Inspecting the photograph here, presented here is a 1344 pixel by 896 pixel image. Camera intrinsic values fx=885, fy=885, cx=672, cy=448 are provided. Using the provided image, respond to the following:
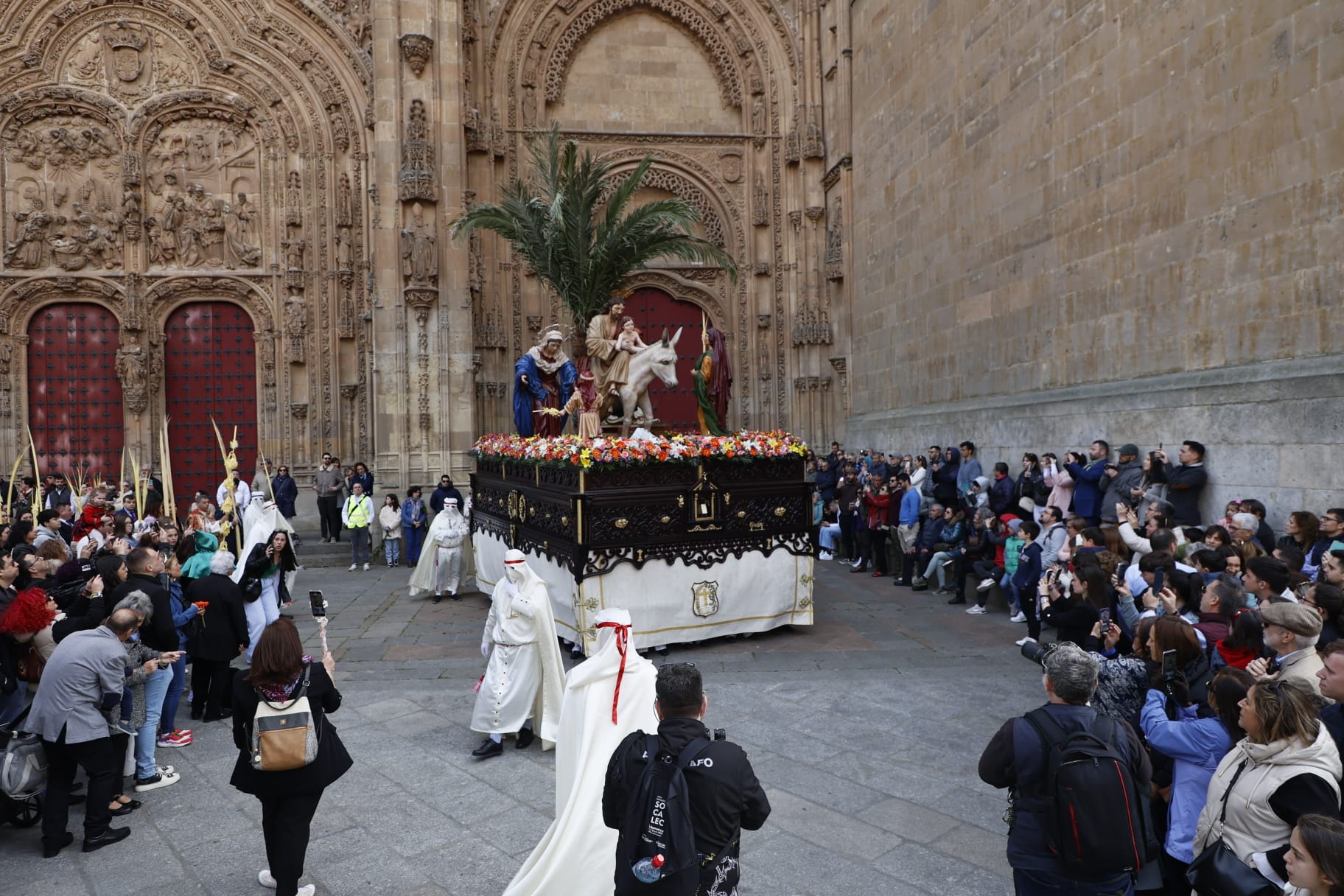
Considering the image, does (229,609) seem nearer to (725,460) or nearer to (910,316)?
(725,460)

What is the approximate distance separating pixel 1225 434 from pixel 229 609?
957 centimetres

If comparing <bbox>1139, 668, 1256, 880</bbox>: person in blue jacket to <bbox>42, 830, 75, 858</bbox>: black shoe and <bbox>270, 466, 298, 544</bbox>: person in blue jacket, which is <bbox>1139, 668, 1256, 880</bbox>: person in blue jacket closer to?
<bbox>42, 830, 75, 858</bbox>: black shoe

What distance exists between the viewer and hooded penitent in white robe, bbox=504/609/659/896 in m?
4.06

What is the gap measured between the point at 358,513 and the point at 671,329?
8.67m

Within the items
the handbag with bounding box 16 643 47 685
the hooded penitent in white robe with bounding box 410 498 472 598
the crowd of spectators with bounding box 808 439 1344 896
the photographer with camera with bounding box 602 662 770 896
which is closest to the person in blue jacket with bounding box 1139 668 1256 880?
the crowd of spectators with bounding box 808 439 1344 896

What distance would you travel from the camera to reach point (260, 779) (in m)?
4.11

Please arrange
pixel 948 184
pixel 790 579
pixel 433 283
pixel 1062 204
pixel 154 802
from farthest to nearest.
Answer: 1. pixel 433 283
2. pixel 948 184
3. pixel 1062 204
4. pixel 790 579
5. pixel 154 802

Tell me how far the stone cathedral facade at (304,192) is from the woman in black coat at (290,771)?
14.0 metres

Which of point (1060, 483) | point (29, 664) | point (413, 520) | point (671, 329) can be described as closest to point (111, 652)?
point (29, 664)

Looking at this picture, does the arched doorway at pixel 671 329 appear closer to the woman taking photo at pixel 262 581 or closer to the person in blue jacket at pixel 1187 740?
the woman taking photo at pixel 262 581

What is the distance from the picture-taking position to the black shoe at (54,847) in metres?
4.84

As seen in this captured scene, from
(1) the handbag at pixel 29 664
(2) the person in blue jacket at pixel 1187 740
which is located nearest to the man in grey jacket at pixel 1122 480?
(2) the person in blue jacket at pixel 1187 740

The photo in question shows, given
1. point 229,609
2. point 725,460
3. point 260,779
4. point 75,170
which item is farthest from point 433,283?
point 260,779

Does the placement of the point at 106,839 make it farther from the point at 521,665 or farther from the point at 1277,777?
the point at 1277,777
